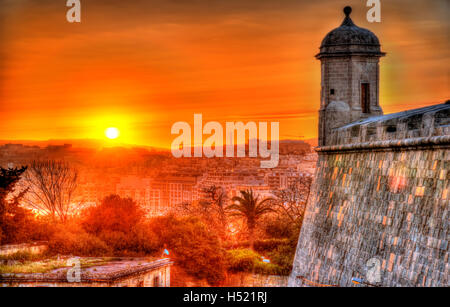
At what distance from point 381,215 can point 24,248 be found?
18029 mm

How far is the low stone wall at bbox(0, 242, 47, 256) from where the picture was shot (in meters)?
26.3

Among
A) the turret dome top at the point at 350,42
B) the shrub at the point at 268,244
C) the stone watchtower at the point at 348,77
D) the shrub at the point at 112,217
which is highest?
the turret dome top at the point at 350,42

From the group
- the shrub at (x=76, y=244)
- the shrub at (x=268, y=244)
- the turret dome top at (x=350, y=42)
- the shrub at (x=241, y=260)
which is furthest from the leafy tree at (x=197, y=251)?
the turret dome top at (x=350, y=42)

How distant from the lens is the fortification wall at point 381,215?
36.3 feet

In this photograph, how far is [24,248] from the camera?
27109mm

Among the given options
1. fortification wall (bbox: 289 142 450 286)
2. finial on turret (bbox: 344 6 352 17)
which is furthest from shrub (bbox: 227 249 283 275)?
finial on turret (bbox: 344 6 352 17)

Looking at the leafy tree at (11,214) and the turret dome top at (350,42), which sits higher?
the turret dome top at (350,42)

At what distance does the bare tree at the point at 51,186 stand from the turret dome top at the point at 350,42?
19683mm

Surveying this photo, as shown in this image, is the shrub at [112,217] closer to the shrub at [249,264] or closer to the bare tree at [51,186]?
the bare tree at [51,186]

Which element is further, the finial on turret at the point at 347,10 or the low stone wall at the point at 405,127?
the finial on turret at the point at 347,10

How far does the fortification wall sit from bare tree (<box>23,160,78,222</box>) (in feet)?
63.6

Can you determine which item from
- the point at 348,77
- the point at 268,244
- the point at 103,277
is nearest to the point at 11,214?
the point at 103,277

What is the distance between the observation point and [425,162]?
38.8 feet

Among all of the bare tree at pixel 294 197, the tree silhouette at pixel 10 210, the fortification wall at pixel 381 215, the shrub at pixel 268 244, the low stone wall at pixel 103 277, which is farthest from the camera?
the bare tree at pixel 294 197
